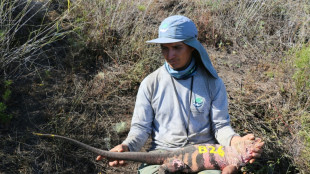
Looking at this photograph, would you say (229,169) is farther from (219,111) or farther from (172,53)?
(172,53)

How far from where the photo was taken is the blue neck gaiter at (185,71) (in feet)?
8.67

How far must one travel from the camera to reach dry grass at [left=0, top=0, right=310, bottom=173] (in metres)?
3.44

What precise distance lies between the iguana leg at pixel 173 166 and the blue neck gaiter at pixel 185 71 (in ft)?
2.14

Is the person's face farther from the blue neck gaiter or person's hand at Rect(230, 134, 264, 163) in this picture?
person's hand at Rect(230, 134, 264, 163)

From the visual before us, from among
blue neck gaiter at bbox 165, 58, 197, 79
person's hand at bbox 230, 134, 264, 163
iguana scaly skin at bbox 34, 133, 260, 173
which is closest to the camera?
person's hand at bbox 230, 134, 264, 163

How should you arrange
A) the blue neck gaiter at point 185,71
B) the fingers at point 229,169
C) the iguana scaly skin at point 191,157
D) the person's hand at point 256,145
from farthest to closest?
the blue neck gaiter at point 185,71 → the iguana scaly skin at point 191,157 → the fingers at point 229,169 → the person's hand at point 256,145

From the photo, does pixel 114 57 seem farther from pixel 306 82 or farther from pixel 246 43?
pixel 306 82

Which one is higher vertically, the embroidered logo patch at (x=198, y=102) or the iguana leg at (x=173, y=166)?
the embroidered logo patch at (x=198, y=102)

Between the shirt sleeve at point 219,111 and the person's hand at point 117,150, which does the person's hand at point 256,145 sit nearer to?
the shirt sleeve at point 219,111

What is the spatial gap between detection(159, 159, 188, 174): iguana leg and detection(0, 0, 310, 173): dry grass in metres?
0.99

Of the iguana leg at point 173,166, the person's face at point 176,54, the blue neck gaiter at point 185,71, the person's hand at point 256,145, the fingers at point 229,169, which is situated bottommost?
the iguana leg at point 173,166

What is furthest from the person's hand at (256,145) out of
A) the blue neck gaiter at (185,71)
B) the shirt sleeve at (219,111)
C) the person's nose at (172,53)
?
the person's nose at (172,53)

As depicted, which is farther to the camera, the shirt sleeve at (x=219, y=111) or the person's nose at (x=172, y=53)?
the shirt sleeve at (x=219, y=111)

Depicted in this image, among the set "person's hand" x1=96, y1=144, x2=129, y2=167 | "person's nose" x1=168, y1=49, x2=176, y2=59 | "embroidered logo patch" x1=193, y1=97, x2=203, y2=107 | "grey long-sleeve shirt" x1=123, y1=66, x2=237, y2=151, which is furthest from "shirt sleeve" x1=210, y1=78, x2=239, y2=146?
"person's hand" x1=96, y1=144, x2=129, y2=167
